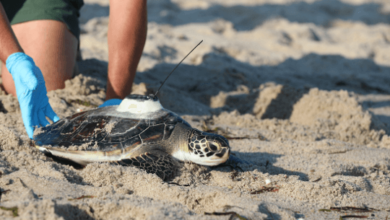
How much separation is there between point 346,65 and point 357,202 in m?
3.75

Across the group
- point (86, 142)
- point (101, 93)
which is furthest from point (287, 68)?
point (86, 142)

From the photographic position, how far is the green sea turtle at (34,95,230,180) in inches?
57.4

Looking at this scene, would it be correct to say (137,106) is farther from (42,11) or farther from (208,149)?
(42,11)

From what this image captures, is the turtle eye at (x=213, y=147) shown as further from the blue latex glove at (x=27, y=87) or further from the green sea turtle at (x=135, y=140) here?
the blue latex glove at (x=27, y=87)

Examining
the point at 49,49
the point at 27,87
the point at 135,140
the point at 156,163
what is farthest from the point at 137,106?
the point at 49,49

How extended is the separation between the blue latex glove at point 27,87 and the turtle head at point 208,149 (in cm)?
87

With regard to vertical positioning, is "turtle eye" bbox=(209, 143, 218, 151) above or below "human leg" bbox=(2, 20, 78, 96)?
above

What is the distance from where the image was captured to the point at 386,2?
7.73 meters

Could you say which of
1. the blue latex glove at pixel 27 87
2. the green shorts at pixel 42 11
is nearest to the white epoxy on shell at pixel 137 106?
the blue latex glove at pixel 27 87

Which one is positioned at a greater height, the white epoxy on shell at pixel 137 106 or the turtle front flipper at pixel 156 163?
the white epoxy on shell at pixel 137 106

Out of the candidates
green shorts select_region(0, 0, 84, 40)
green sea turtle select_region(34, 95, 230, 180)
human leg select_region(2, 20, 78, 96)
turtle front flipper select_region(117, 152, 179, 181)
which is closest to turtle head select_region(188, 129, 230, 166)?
green sea turtle select_region(34, 95, 230, 180)

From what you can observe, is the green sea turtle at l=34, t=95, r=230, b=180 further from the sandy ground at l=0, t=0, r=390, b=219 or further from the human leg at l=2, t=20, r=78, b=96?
the human leg at l=2, t=20, r=78, b=96

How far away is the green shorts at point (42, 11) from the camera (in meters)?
2.62

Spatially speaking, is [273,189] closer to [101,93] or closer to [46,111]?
[46,111]
